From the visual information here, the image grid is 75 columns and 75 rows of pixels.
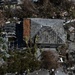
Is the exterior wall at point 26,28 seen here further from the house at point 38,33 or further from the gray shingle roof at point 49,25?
the gray shingle roof at point 49,25

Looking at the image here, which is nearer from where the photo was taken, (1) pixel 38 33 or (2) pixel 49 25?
(1) pixel 38 33

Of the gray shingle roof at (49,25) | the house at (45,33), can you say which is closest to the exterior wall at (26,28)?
the house at (45,33)

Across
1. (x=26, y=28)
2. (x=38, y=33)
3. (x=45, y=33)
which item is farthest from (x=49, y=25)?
(x=26, y=28)

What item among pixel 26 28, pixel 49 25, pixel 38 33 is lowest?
pixel 38 33

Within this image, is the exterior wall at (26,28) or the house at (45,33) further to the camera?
the exterior wall at (26,28)

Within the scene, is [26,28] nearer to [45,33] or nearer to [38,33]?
[38,33]

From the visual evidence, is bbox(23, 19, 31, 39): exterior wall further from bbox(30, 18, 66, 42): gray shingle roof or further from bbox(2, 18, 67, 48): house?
bbox(30, 18, 66, 42): gray shingle roof

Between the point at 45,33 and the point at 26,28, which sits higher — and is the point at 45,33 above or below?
below

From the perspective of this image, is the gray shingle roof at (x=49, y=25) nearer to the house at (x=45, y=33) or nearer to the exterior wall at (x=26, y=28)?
the house at (x=45, y=33)

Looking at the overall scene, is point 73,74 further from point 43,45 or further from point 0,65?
point 0,65
